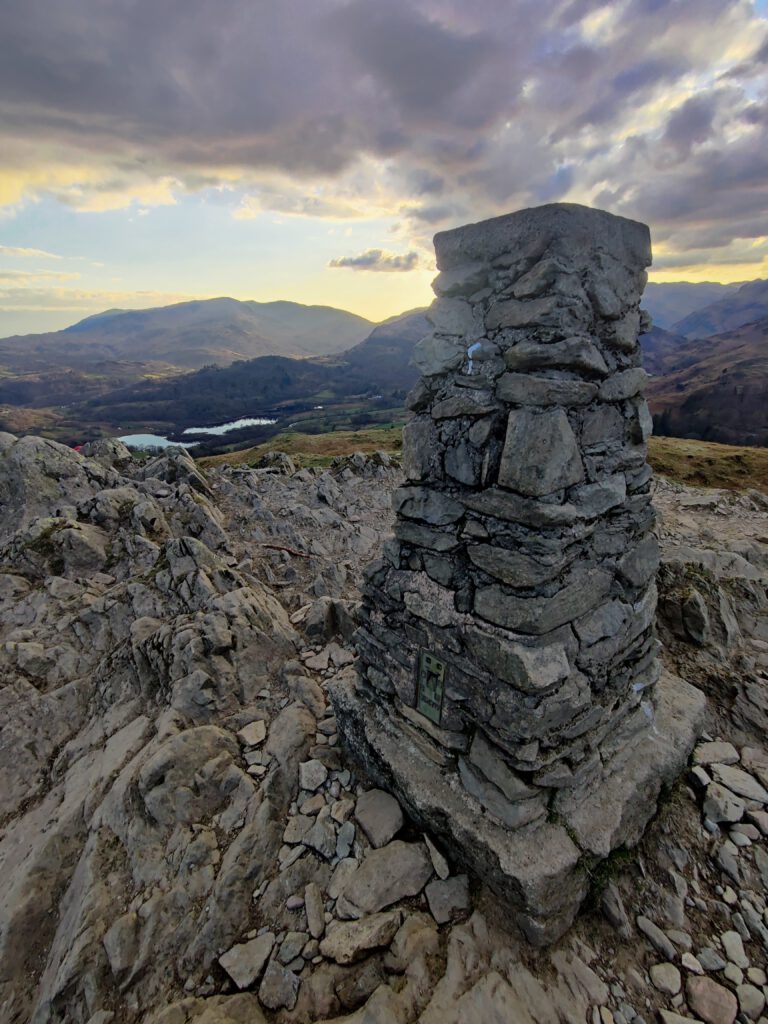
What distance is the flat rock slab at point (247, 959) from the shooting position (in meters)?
4.13

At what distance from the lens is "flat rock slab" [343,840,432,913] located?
4492mm

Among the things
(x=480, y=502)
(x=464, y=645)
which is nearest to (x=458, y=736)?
(x=464, y=645)

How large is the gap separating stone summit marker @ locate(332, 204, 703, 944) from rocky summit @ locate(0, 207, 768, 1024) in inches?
1.2

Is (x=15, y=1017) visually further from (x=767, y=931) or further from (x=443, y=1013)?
(x=767, y=931)

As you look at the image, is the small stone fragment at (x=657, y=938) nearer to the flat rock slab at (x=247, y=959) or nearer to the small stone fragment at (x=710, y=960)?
the small stone fragment at (x=710, y=960)

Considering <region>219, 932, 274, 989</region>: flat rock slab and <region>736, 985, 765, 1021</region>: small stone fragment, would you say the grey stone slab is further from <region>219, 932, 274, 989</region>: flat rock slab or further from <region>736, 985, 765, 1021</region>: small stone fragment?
<region>219, 932, 274, 989</region>: flat rock slab

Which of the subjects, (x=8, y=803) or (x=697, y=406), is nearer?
(x=8, y=803)

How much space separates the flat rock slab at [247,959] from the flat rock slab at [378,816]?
1.24 meters

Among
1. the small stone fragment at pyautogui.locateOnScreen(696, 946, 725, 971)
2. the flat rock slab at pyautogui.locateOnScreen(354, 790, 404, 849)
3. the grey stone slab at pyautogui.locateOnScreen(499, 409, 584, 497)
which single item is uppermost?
the grey stone slab at pyautogui.locateOnScreen(499, 409, 584, 497)

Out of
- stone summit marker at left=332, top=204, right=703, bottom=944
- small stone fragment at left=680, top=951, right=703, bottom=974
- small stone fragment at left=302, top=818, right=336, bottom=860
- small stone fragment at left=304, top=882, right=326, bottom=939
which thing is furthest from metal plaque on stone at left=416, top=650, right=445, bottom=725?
small stone fragment at left=680, top=951, right=703, bottom=974

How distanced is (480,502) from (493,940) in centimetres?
388

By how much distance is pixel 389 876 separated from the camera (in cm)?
464

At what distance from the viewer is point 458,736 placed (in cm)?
469

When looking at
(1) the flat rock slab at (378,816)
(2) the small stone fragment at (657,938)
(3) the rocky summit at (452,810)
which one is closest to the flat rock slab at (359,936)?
(3) the rocky summit at (452,810)
